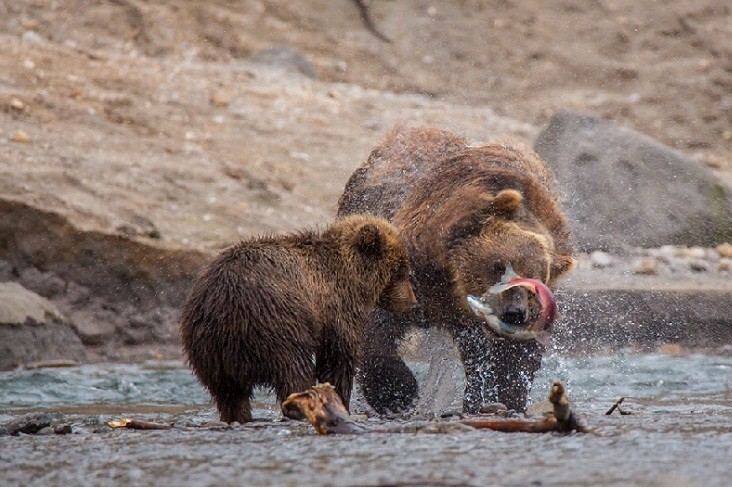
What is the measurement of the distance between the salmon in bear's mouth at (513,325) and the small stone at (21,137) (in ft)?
22.7

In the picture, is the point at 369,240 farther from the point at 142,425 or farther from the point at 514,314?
the point at 142,425

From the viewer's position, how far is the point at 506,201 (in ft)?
24.7

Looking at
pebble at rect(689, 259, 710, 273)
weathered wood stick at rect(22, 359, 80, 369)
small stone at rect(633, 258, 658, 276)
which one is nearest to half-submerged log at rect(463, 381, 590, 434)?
weathered wood stick at rect(22, 359, 80, 369)

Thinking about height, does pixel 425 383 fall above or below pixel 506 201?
below

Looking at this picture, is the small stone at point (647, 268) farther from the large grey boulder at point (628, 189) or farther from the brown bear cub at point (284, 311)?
the brown bear cub at point (284, 311)

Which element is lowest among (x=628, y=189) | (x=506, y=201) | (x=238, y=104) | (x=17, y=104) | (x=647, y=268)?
(x=647, y=268)

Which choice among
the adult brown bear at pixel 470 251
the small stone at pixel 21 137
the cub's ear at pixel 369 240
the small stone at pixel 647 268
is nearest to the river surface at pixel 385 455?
the adult brown bear at pixel 470 251

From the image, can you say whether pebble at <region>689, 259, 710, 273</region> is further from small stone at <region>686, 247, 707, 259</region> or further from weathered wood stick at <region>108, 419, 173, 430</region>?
weathered wood stick at <region>108, 419, 173, 430</region>

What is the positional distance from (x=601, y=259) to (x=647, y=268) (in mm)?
580

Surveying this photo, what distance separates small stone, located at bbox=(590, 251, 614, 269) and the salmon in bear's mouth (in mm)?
6056

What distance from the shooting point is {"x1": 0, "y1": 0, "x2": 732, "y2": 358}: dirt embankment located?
11695 mm

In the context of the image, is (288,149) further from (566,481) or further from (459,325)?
(566,481)

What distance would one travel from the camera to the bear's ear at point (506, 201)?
753cm

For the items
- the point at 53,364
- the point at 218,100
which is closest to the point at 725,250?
the point at 218,100
